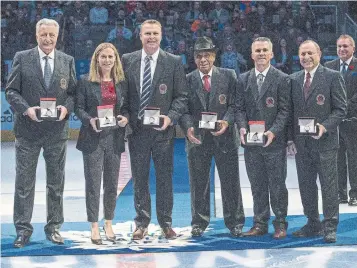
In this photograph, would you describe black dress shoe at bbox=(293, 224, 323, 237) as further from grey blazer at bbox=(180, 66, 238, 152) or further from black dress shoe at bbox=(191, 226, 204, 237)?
grey blazer at bbox=(180, 66, 238, 152)

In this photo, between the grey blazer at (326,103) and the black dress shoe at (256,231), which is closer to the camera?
the grey blazer at (326,103)

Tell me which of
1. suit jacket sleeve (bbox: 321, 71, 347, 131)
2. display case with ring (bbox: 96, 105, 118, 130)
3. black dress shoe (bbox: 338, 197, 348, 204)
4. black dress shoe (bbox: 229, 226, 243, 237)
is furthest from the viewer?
black dress shoe (bbox: 338, 197, 348, 204)

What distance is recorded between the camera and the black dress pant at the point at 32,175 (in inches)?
298

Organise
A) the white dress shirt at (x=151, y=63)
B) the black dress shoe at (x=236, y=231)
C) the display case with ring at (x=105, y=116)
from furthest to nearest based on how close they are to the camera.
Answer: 1. the black dress shoe at (x=236, y=231)
2. the white dress shirt at (x=151, y=63)
3. the display case with ring at (x=105, y=116)

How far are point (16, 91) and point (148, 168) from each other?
1385 millimetres

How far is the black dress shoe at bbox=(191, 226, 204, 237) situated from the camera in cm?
784

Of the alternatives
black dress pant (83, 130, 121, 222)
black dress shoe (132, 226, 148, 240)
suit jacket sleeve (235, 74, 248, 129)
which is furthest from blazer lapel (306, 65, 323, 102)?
black dress shoe (132, 226, 148, 240)

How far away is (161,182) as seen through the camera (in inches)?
306

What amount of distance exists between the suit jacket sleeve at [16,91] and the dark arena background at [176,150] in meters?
1.24

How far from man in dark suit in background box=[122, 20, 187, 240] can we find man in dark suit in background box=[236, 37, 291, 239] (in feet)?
1.98

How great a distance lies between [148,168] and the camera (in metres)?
7.78

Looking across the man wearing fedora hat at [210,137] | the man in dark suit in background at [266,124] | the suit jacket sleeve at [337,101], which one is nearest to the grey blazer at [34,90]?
the man wearing fedora hat at [210,137]

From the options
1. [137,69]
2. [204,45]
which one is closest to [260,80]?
[204,45]

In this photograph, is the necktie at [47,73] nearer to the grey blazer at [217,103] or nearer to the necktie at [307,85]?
the grey blazer at [217,103]
